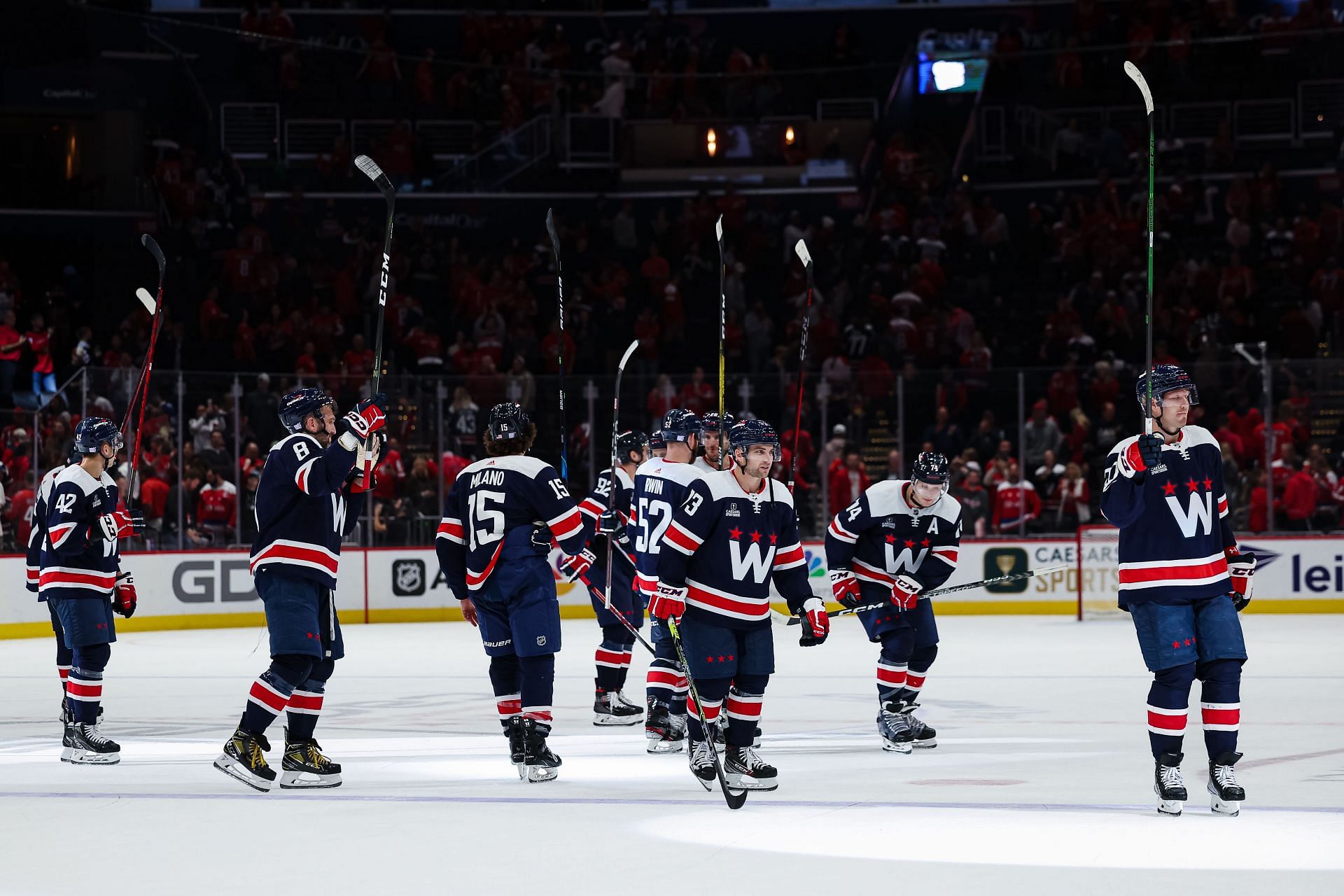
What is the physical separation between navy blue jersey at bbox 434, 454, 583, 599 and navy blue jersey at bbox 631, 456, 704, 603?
37cm

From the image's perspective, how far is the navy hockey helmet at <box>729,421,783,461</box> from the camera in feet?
22.2

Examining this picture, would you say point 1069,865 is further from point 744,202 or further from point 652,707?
point 744,202

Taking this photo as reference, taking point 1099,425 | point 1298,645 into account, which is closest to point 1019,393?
point 1099,425

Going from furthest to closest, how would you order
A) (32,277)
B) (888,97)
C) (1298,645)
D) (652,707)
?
(888,97) < (32,277) < (1298,645) < (652,707)

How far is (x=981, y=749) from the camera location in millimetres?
8258

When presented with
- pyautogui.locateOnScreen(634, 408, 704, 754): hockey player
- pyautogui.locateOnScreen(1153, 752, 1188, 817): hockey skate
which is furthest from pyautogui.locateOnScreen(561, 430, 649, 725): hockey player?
pyautogui.locateOnScreen(1153, 752, 1188, 817): hockey skate

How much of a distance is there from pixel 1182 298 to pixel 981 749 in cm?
1358

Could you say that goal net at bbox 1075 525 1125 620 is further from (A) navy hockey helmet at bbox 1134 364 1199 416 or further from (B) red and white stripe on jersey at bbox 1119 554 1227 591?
(B) red and white stripe on jersey at bbox 1119 554 1227 591

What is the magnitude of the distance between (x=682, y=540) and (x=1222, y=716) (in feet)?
6.65

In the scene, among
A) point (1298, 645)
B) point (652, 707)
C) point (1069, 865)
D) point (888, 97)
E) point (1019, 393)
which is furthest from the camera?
point (888, 97)

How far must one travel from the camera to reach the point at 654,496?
330 inches

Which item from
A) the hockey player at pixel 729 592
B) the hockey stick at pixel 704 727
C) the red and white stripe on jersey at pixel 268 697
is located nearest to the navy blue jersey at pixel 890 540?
the hockey player at pixel 729 592

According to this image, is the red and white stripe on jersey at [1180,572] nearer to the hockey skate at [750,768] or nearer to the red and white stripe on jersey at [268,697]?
the hockey skate at [750,768]

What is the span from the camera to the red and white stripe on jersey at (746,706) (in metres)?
6.85
